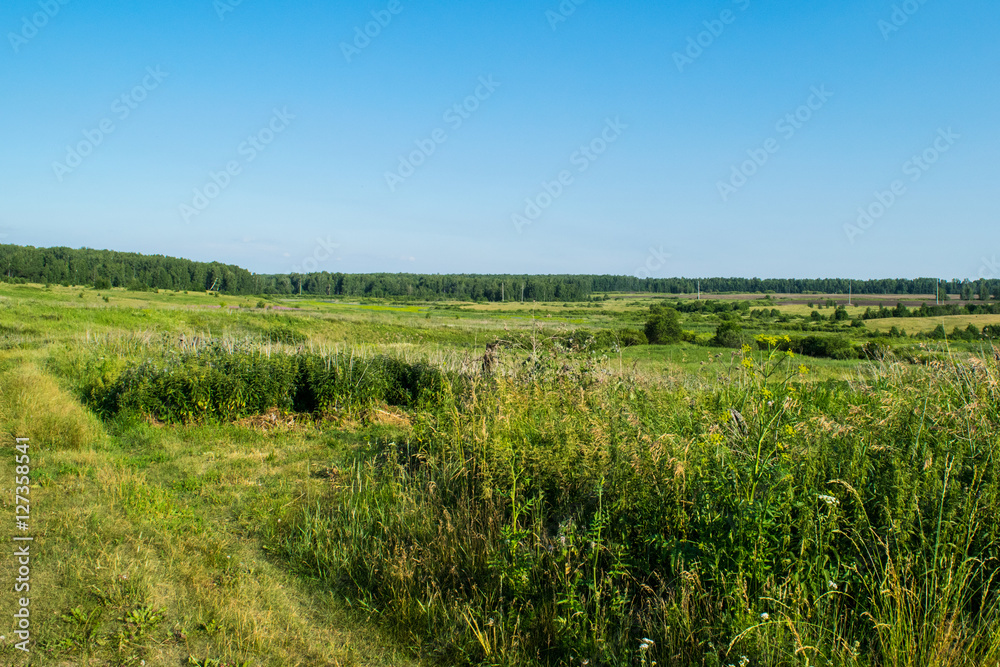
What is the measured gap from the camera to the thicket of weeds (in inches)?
98.2

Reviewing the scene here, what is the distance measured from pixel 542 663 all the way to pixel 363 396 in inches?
272

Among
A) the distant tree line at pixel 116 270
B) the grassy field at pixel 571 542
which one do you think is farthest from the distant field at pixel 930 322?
the distant tree line at pixel 116 270

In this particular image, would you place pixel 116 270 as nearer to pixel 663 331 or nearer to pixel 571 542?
pixel 663 331

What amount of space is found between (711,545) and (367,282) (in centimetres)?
13037

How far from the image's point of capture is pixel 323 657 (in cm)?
291

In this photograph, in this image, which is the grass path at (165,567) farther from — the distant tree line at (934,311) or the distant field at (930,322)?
the distant tree line at (934,311)

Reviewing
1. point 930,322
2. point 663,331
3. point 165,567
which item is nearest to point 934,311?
point 930,322

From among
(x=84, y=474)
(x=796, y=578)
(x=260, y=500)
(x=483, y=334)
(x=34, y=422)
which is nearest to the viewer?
(x=796, y=578)

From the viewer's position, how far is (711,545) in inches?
106

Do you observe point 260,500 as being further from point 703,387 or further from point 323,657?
point 703,387

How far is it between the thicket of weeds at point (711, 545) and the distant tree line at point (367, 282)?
60158 millimetres

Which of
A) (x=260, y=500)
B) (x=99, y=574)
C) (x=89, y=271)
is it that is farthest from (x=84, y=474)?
(x=89, y=271)

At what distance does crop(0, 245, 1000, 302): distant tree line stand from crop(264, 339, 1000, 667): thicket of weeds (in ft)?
197

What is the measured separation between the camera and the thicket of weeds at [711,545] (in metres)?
2.49
